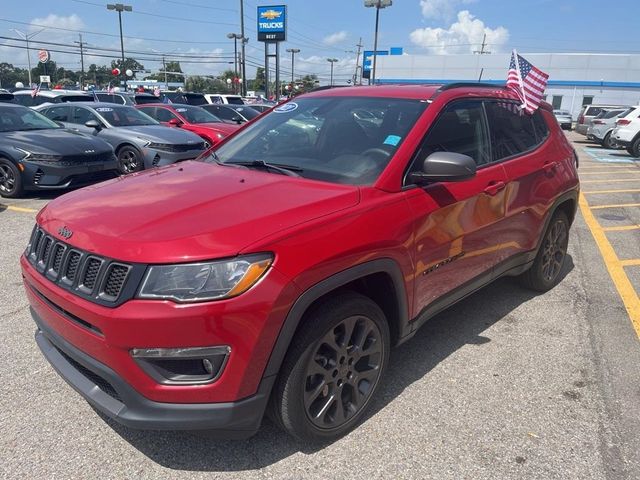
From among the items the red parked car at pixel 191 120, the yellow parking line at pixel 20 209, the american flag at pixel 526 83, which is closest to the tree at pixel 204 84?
the red parked car at pixel 191 120

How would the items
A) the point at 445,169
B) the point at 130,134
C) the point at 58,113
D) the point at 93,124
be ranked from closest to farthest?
the point at 445,169, the point at 93,124, the point at 130,134, the point at 58,113

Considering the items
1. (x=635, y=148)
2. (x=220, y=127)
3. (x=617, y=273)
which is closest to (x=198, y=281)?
(x=617, y=273)

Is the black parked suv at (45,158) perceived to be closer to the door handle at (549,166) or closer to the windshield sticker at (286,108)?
the windshield sticker at (286,108)

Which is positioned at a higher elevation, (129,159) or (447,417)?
(129,159)

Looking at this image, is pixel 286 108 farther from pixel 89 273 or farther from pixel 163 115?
pixel 163 115

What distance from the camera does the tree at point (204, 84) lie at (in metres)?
102

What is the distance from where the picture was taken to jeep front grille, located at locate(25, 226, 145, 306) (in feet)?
6.73

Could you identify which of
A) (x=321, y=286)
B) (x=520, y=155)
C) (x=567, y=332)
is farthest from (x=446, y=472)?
(x=520, y=155)

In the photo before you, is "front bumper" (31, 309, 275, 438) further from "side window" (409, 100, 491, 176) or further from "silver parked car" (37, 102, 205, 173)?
"silver parked car" (37, 102, 205, 173)

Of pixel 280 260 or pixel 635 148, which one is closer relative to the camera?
pixel 280 260

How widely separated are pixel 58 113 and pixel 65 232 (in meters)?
9.92

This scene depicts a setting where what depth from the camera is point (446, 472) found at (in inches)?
95.7

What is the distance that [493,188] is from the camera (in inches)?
138

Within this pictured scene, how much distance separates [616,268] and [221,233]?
199 inches
